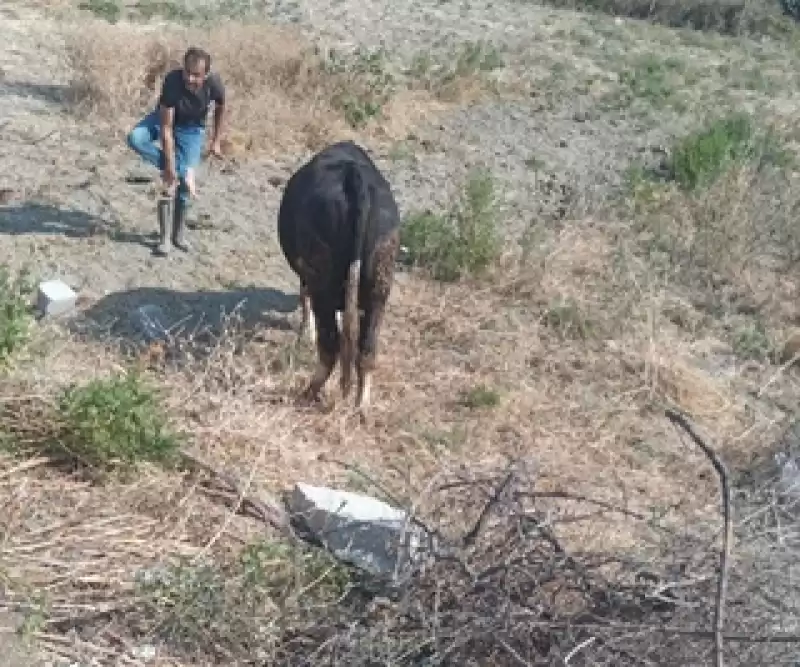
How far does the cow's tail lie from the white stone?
1754 millimetres

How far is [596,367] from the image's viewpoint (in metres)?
8.40

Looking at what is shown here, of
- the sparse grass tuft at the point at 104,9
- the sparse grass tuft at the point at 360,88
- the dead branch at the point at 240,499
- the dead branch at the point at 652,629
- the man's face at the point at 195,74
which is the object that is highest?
the man's face at the point at 195,74

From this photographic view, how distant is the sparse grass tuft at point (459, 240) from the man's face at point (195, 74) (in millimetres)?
1850

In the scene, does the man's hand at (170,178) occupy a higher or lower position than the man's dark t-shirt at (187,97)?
lower

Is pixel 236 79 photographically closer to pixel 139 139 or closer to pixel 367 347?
pixel 139 139

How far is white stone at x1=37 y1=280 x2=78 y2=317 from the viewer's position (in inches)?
309

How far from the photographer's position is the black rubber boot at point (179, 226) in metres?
8.98

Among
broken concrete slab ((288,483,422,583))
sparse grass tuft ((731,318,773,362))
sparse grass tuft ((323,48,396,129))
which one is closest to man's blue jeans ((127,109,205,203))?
sparse grass tuft ((323,48,396,129))

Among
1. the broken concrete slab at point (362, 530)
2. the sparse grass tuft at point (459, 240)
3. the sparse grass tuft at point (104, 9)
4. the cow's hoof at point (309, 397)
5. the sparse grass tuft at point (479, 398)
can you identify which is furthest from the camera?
the sparse grass tuft at point (104, 9)

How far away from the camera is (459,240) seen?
9305 mm

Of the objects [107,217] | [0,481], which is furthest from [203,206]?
[0,481]

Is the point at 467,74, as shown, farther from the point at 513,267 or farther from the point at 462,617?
the point at 462,617

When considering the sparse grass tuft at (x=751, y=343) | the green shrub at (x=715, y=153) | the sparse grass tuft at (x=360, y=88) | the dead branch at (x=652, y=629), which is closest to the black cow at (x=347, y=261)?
the dead branch at (x=652, y=629)

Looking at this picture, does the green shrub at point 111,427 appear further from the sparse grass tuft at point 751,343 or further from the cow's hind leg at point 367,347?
the sparse grass tuft at point 751,343
